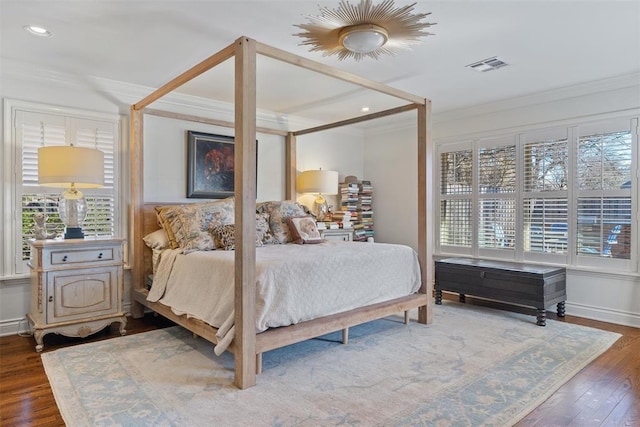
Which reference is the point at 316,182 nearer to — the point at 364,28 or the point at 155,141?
the point at 155,141

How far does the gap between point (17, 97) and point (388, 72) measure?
329cm

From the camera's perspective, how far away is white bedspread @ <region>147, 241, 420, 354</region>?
8.41 ft

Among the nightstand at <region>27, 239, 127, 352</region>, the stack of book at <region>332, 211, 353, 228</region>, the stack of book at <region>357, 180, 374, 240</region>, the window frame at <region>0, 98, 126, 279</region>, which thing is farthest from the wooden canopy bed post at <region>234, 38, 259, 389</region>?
the stack of book at <region>357, 180, 374, 240</region>

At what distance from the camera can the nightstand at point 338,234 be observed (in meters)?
5.12

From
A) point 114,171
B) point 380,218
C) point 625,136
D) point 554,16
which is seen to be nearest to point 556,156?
point 625,136

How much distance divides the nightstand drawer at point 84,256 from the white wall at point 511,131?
3823mm

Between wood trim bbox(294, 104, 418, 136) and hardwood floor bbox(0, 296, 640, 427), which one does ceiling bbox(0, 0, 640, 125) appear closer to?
wood trim bbox(294, 104, 418, 136)

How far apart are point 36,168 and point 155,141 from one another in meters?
1.07

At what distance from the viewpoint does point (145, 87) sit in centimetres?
400

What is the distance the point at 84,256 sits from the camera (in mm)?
3219

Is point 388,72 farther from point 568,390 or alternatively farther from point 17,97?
point 17,97

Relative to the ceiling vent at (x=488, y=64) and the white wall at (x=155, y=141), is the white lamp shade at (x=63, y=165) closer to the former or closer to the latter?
the white wall at (x=155, y=141)

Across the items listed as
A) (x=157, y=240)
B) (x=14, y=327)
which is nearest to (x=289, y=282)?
(x=157, y=240)

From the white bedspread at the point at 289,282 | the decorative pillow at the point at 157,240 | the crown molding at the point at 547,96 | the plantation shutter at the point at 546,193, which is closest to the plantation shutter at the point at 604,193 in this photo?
the plantation shutter at the point at 546,193
